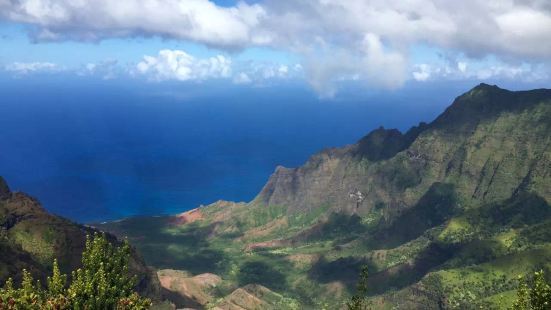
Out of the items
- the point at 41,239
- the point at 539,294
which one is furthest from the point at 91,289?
the point at 41,239

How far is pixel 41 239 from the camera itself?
15525 cm

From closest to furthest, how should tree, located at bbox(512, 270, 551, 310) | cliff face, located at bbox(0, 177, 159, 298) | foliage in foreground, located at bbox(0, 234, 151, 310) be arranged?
tree, located at bbox(512, 270, 551, 310), foliage in foreground, located at bbox(0, 234, 151, 310), cliff face, located at bbox(0, 177, 159, 298)

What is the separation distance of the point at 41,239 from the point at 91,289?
13003cm

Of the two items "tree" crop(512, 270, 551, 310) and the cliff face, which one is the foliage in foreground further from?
the cliff face

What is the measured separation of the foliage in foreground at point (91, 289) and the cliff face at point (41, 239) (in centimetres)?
10250

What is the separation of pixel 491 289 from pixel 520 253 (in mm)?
Answer: 20549

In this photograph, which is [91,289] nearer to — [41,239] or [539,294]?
[539,294]

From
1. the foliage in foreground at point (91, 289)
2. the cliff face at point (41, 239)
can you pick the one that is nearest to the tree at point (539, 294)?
the foliage in foreground at point (91, 289)

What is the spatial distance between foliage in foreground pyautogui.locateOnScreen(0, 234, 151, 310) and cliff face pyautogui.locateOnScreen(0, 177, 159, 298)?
103 m

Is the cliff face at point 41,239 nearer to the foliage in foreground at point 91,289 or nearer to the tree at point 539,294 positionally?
the foliage in foreground at point 91,289

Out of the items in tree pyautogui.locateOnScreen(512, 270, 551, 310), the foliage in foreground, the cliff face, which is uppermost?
the cliff face

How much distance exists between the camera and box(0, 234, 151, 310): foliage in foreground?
36.3m

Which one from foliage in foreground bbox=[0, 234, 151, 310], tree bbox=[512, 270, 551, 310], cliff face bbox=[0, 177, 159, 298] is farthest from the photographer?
cliff face bbox=[0, 177, 159, 298]

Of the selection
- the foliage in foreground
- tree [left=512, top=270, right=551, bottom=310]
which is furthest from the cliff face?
tree [left=512, top=270, right=551, bottom=310]
